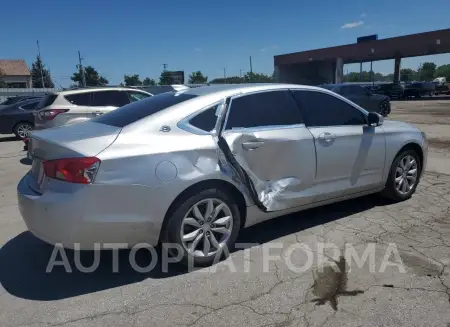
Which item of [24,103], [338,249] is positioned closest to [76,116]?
[24,103]

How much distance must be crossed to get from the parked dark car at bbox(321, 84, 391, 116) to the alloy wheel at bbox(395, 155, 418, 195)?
1626cm

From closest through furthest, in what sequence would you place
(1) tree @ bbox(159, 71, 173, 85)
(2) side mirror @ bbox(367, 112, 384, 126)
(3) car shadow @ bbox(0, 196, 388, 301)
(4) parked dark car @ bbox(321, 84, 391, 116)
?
1. (3) car shadow @ bbox(0, 196, 388, 301)
2. (2) side mirror @ bbox(367, 112, 384, 126)
3. (4) parked dark car @ bbox(321, 84, 391, 116)
4. (1) tree @ bbox(159, 71, 173, 85)

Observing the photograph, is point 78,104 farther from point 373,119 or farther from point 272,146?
point 373,119

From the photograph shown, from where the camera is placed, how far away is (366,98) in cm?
2128

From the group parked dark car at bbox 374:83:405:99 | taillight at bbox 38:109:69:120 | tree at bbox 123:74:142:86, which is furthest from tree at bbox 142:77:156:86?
taillight at bbox 38:109:69:120

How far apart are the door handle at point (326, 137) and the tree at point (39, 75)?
89897 millimetres

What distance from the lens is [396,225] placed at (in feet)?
14.6

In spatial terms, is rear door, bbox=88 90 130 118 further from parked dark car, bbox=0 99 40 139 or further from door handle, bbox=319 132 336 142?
door handle, bbox=319 132 336 142

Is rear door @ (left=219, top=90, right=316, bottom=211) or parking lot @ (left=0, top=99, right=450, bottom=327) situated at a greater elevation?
rear door @ (left=219, top=90, right=316, bottom=211)

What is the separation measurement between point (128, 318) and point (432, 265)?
8.49 feet

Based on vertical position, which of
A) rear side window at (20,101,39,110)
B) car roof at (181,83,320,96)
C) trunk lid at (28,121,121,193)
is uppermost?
car roof at (181,83,320,96)

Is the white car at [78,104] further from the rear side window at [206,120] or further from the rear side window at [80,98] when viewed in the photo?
the rear side window at [206,120]

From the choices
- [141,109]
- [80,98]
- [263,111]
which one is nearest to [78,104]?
[80,98]

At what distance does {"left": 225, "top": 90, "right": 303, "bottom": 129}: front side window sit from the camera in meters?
3.76
